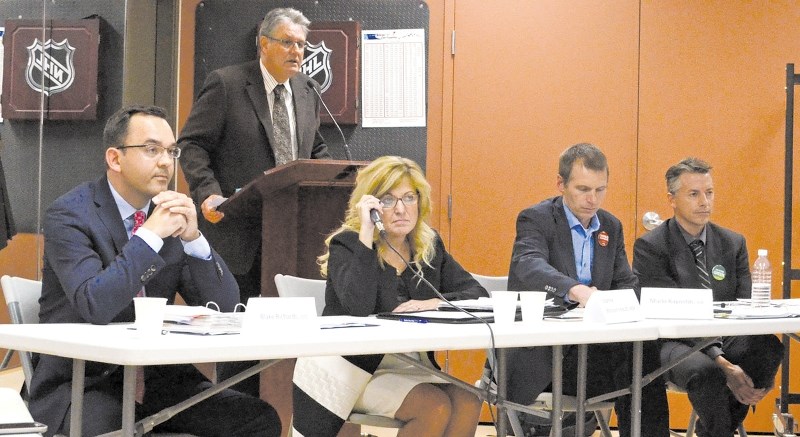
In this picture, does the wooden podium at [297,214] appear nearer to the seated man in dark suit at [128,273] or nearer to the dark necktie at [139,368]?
the seated man in dark suit at [128,273]

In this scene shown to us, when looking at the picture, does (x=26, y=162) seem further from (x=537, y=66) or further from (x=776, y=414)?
(x=776, y=414)

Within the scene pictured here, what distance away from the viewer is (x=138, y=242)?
2.57 meters

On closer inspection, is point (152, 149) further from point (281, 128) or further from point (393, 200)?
point (281, 128)

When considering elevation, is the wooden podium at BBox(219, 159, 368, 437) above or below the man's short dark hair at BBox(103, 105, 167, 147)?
below

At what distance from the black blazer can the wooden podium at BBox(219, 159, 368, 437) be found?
0.31 metres

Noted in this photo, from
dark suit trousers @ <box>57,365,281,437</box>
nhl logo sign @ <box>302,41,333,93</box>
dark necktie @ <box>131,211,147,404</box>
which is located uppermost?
nhl logo sign @ <box>302,41,333,93</box>

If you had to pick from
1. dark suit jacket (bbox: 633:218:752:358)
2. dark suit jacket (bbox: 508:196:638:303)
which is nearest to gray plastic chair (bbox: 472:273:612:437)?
dark suit jacket (bbox: 508:196:638:303)

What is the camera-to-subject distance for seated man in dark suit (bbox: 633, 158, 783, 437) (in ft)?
12.6

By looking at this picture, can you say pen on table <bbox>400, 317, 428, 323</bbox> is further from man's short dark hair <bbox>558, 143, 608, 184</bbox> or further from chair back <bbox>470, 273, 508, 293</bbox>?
man's short dark hair <bbox>558, 143, 608, 184</bbox>

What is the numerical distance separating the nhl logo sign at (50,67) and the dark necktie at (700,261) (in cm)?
285

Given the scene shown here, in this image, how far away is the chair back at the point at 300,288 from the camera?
3203 mm

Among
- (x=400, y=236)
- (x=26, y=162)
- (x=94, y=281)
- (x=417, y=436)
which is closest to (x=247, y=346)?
(x=94, y=281)

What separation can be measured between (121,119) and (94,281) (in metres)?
0.59

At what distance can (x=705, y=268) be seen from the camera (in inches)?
166
